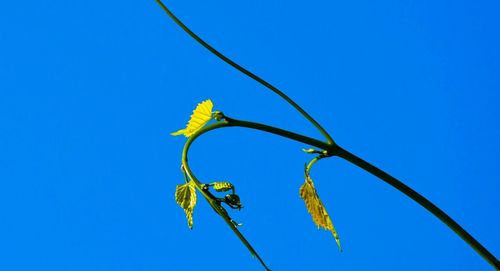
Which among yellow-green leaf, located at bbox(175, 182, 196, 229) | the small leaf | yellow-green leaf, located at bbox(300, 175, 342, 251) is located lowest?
yellow-green leaf, located at bbox(300, 175, 342, 251)

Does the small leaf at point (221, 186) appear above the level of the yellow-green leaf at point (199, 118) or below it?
below

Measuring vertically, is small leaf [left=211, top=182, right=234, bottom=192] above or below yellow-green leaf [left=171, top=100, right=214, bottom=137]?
below

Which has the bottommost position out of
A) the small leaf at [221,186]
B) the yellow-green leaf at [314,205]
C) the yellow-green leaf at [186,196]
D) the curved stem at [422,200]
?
the curved stem at [422,200]

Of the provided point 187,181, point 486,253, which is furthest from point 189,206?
point 486,253
